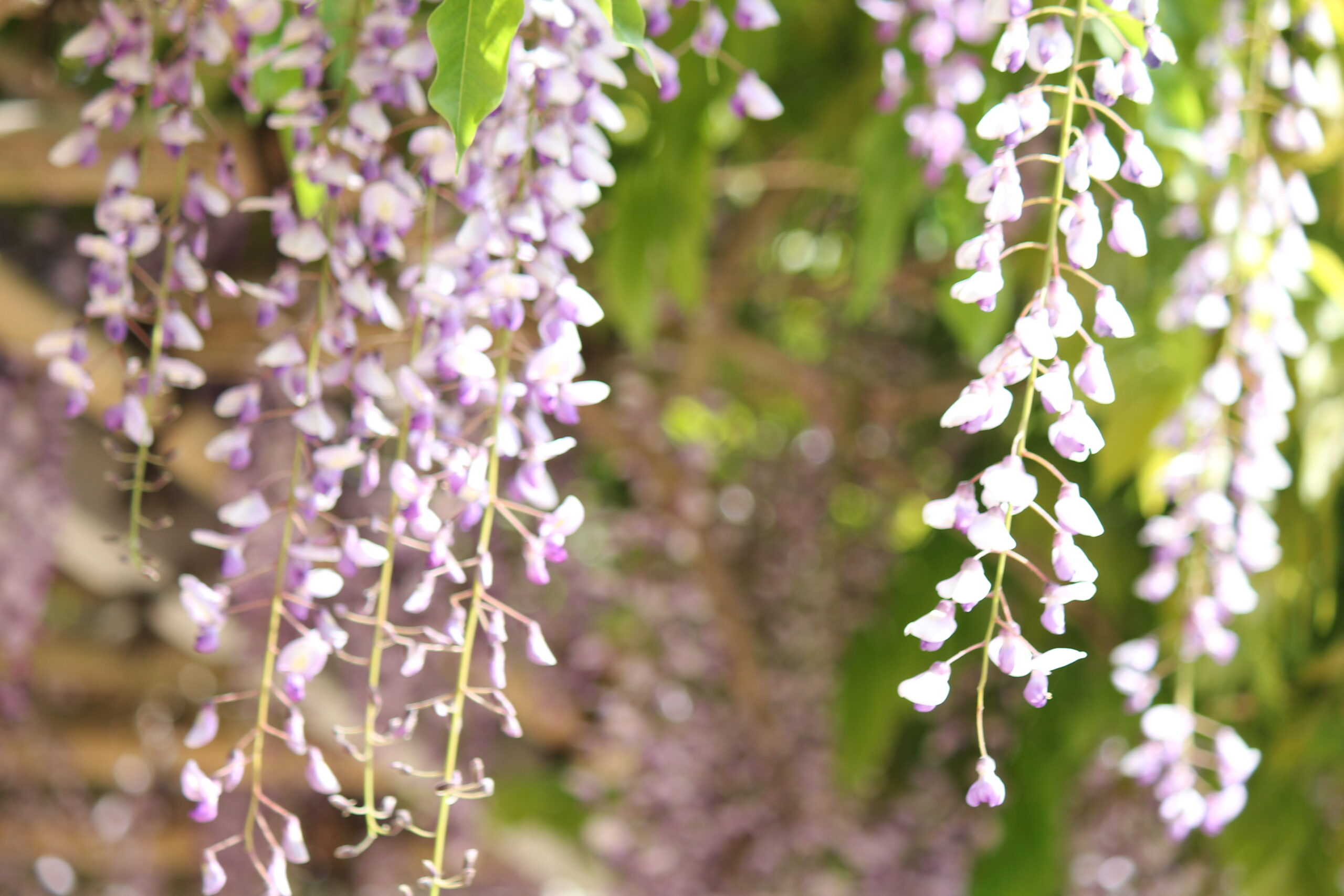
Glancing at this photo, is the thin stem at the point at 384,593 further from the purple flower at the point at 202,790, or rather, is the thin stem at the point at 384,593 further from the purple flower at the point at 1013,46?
the purple flower at the point at 1013,46

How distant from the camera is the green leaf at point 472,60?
568 mm

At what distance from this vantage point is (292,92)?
2.34 feet

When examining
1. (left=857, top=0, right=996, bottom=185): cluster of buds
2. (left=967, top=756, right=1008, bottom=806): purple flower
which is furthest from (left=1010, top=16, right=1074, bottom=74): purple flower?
(left=967, top=756, right=1008, bottom=806): purple flower

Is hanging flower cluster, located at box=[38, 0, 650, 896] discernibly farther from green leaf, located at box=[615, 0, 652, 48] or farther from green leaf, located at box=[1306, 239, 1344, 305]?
green leaf, located at box=[1306, 239, 1344, 305]

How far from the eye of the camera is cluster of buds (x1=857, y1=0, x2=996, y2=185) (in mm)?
744

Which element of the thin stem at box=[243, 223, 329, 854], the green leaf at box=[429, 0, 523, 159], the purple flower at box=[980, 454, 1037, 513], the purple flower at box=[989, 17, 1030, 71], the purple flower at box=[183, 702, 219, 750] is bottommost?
the purple flower at box=[183, 702, 219, 750]

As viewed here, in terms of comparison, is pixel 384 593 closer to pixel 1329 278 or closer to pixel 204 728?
pixel 204 728

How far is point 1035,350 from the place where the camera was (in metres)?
0.54

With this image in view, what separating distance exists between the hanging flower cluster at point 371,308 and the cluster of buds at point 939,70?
106 millimetres

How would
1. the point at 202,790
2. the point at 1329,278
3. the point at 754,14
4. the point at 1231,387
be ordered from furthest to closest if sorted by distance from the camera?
the point at 1329,278 → the point at 1231,387 → the point at 754,14 → the point at 202,790

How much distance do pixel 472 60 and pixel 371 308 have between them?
18 centimetres

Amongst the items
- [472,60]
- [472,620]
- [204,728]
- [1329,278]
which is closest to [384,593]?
[472,620]

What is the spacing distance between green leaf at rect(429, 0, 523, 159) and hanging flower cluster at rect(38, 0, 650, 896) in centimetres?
3

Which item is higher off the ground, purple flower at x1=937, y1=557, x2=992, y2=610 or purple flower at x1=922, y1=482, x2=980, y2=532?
purple flower at x1=922, y1=482, x2=980, y2=532
